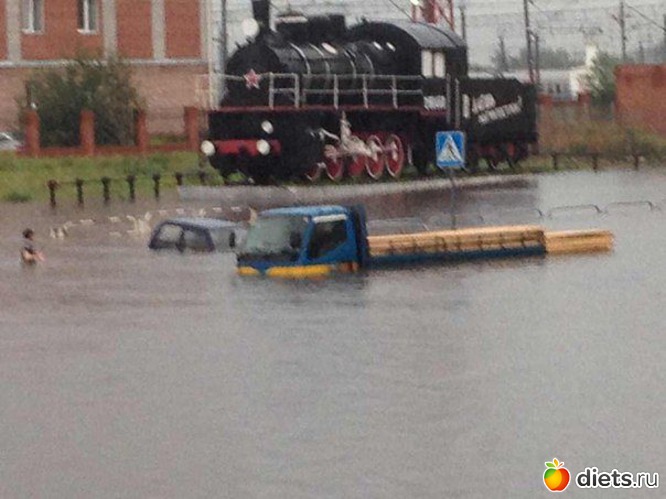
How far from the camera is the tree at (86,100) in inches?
2527

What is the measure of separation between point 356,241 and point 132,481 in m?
16.4

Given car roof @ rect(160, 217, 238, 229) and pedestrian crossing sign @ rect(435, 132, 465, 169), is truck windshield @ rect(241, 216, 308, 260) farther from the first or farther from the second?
pedestrian crossing sign @ rect(435, 132, 465, 169)

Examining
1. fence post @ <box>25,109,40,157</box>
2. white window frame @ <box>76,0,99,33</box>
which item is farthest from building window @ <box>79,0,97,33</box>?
fence post @ <box>25,109,40,157</box>

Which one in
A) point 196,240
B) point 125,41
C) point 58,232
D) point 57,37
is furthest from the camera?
point 125,41

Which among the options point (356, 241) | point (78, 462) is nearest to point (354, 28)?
point (356, 241)

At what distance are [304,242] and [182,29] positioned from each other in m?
45.1

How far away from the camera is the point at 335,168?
5188 centimetres

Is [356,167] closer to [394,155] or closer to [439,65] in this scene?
[394,155]

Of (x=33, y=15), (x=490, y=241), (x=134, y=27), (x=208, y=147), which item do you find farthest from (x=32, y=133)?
(x=490, y=241)

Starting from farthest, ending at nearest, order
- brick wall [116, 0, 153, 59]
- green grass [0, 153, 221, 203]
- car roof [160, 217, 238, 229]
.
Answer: brick wall [116, 0, 153, 59], green grass [0, 153, 221, 203], car roof [160, 217, 238, 229]

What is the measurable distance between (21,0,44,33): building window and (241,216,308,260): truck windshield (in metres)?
42.4

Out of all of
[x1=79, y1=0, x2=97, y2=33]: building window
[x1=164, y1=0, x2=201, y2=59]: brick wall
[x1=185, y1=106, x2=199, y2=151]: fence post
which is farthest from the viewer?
[x1=164, y1=0, x2=201, y2=59]: brick wall

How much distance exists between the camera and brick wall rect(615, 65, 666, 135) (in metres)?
87.5

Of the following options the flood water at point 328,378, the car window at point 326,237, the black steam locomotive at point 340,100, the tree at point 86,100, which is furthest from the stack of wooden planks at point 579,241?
the tree at point 86,100
